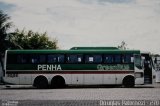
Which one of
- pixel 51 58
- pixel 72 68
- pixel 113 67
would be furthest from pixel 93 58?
pixel 51 58

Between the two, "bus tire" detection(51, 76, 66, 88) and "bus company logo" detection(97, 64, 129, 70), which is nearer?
"bus company logo" detection(97, 64, 129, 70)

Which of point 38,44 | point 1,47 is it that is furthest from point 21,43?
point 1,47

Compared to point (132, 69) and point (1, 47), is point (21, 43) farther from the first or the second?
point (132, 69)

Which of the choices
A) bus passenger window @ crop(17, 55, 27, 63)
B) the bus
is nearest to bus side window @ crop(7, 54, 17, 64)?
the bus

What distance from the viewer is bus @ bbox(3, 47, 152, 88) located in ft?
104

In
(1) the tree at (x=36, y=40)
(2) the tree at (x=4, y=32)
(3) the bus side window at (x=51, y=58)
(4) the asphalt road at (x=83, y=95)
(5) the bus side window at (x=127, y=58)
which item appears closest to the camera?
(4) the asphalt road at (x=83, y=95)

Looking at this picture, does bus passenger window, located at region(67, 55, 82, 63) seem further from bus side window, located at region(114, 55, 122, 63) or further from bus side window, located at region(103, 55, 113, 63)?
bus side window, located at region(114, 55, 122, 63)

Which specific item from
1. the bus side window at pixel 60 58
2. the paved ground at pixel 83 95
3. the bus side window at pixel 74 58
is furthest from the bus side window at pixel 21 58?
the paved ground at pixel 83 95

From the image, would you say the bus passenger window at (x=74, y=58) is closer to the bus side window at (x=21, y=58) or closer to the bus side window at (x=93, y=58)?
the bus side window at (x=93, y=58)

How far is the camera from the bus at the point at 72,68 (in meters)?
31.7

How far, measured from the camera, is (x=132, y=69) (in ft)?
104

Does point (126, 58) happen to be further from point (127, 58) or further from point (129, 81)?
point (129, 81)

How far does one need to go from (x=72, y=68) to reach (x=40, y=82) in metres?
2.88

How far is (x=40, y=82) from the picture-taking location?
31.8 m
